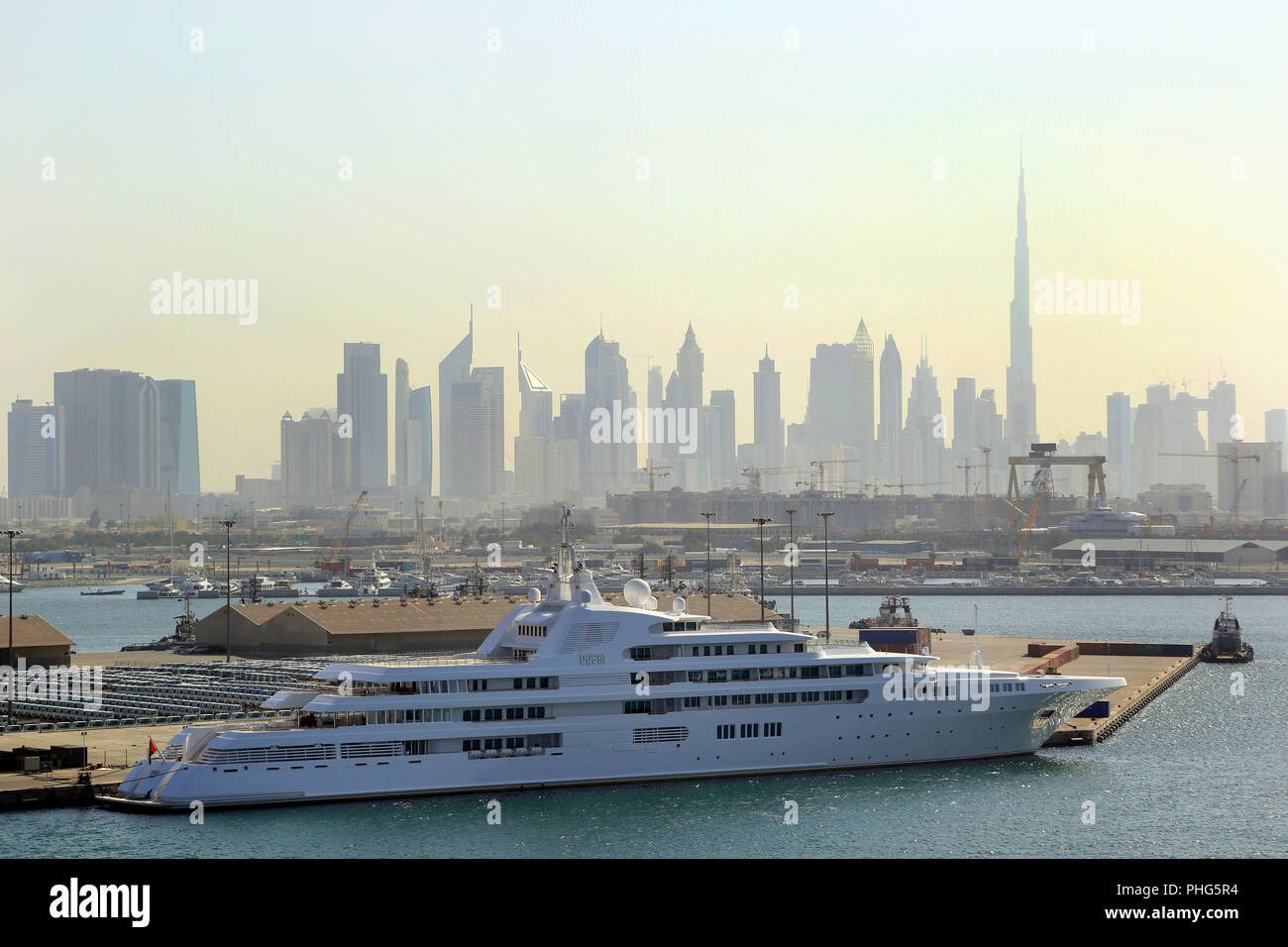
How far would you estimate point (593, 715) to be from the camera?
33.9 m

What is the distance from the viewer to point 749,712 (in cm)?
3497

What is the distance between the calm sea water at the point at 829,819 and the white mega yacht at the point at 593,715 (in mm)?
545

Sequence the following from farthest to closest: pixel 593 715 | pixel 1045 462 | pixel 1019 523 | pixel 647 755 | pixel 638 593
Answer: pixel 1019 523 < pixel 1045 462 < pixel 638 593 < pixel 647 755 < pixel 593 715

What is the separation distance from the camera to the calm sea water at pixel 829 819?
28297 millimetres
